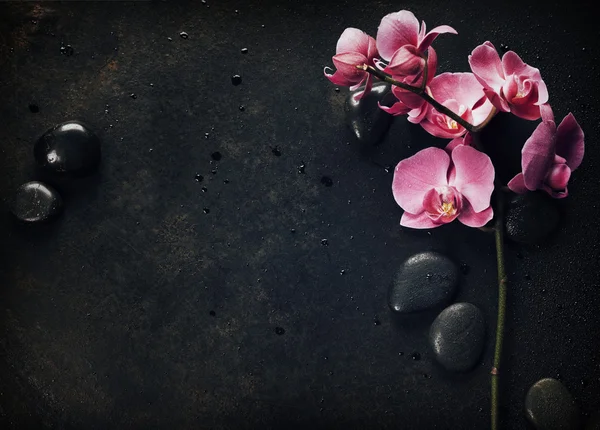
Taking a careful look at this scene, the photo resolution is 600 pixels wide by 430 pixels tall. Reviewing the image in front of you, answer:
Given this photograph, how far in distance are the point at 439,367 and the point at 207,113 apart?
55cm

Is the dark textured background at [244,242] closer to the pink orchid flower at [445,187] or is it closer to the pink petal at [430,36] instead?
the pink orchid flower at [445,187]

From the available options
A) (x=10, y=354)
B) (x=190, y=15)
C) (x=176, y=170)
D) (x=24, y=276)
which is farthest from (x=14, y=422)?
(x=190, y=15)

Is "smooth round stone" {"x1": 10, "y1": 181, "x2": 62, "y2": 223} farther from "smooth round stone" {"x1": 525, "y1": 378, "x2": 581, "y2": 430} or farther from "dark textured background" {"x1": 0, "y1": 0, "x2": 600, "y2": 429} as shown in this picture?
"smooth round stone" {"x1": 525, "y1": 378, "x2": 581, "y2": 430}

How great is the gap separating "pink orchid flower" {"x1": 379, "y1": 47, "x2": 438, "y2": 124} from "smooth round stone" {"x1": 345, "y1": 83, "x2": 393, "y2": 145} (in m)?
0.08

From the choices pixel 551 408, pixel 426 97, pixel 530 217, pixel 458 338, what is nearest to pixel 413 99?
pixel 426 97

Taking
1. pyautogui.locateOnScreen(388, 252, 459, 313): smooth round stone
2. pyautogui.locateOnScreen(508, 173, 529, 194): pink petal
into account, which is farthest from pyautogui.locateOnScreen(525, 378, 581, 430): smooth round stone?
pyautogui.locateOnScreen(508, 173, 529, 194): pink petal

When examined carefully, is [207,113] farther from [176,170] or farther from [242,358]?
[242,358]

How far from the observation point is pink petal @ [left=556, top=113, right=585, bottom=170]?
2.44 feet

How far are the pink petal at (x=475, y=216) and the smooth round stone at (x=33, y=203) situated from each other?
0.63 meters

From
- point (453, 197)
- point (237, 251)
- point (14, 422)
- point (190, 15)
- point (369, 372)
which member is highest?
point (190, 15)

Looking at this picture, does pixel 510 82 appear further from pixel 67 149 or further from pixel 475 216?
pixel 67 149

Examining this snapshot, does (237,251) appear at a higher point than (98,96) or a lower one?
lower

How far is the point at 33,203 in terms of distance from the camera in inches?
33.7

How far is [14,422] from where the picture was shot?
87 cm
